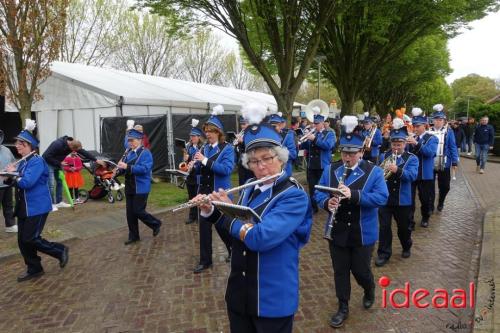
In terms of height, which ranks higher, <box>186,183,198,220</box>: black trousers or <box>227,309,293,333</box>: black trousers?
<box>227,309,293,333</box>: black trousers

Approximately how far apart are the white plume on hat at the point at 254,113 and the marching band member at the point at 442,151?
23.5 feet

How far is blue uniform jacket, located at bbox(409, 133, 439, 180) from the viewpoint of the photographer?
776 cm

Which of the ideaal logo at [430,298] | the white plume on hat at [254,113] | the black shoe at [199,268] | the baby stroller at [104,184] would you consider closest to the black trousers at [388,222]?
the ideaal logo at [430,298]

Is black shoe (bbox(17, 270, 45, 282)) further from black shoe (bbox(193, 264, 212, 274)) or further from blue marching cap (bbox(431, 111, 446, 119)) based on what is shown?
blue marching cap (bbox(431, 111, 446, 119))

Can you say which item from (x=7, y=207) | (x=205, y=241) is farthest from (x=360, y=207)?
(x=7, y=207)

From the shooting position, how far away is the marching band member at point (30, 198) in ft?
18.5

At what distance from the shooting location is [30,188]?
568 centimetres

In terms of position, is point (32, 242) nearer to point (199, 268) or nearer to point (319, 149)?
point (199, 268)

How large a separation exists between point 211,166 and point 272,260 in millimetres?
3182

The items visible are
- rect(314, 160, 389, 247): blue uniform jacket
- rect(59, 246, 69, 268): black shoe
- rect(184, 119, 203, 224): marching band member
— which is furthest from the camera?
rect(184, 119, 203, 224): marching band member

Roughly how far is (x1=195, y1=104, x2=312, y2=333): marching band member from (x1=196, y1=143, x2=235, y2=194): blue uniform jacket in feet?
9.71

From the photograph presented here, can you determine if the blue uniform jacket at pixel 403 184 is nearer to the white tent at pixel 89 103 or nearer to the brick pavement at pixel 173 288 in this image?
the brick pavement at pixel 173 288

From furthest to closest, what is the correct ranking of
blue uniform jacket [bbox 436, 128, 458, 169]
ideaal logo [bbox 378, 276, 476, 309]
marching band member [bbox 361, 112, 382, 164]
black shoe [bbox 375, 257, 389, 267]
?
1. marching band member [bbox 361, 112, 382, 164]
2. blue uniform jacket [bbox 436, 128, 458, 169]
3. black shoe [bbox 375, 257, 389, 267]
4. ideaal logo [bbox 378, 276, 476, 309]

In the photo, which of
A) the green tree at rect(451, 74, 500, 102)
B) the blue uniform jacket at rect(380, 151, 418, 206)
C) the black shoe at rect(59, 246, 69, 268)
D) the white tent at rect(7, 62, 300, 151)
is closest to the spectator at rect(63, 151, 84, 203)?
the white tent at rect(7, 62, 300, 151)
